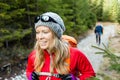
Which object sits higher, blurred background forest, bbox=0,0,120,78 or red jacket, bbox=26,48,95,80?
red jacket, bbox=26,48,95,80

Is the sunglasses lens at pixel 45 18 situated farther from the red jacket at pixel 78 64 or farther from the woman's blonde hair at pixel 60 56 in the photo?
the red jacket at pixel 78 64

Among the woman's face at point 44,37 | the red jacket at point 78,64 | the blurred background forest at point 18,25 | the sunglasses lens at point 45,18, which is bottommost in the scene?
the blurred background forest at point 18,25

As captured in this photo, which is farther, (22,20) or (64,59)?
(22,20)

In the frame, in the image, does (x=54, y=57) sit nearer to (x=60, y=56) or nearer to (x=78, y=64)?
(x=60, y=56)

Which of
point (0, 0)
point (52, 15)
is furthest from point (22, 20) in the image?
point (52, 15)

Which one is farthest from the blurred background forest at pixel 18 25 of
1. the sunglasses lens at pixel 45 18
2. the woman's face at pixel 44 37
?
the woman's face at pixel 44 37

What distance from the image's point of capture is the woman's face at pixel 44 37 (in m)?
2.96

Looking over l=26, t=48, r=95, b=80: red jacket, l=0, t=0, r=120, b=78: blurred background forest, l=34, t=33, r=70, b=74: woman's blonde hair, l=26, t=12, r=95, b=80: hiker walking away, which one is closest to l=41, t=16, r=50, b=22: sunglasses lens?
l=26, t=12, r=95, b=80: hiker walking away

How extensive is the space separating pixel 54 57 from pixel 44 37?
24cm

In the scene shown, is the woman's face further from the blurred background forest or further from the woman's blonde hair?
the blurred background forest

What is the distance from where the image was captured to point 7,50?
1608 centimetres

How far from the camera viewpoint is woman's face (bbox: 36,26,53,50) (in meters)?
2.96

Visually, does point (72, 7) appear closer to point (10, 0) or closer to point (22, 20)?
point (22, 20)

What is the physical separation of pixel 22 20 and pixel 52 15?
639 inches
